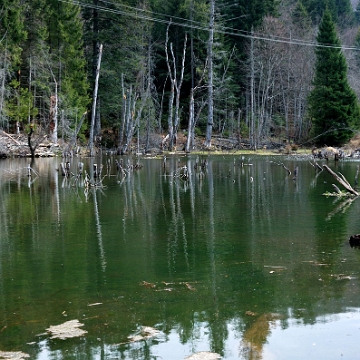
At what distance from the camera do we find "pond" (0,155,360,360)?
593 centimetres

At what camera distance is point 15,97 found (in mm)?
42500

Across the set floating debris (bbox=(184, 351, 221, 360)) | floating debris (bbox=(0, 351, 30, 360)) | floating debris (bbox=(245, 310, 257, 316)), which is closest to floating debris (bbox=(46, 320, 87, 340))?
floating debris (bbox=(0, 351, 30, 360))

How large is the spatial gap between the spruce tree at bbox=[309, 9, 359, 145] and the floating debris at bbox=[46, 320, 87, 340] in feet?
121

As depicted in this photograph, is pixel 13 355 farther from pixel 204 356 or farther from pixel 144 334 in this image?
pixel 204 356

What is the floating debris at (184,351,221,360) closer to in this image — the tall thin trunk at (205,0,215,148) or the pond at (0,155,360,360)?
the pond at (0,155,360,360)

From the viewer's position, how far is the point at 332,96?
136 feet

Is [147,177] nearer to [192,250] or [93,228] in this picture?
[93,228]

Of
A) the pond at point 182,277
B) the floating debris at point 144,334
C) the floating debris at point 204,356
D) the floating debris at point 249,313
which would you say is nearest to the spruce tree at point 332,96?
the pond at point 182,277

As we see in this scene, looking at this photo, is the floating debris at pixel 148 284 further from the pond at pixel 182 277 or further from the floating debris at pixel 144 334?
the floating debris at pixel 144 334

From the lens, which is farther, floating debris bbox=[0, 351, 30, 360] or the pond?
the pond

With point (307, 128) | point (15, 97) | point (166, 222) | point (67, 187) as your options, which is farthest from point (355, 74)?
point (166, 222)

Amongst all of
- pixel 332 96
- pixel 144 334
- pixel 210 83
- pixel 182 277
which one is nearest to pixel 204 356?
pixel 144 334

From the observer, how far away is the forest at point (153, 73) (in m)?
41.9

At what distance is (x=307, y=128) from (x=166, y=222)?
130 ft
